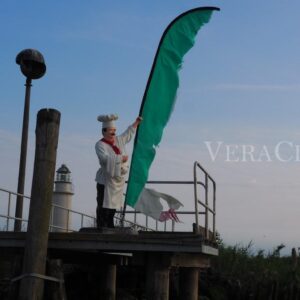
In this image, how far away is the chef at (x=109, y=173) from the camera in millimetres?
10797

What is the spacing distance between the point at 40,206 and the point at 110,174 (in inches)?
55.8

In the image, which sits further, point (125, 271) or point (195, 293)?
point (125, 271)

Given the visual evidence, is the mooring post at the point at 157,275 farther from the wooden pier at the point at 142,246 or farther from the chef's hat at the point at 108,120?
the chef's hat at the point at 108,120

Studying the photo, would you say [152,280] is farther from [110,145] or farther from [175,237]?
[110,145]

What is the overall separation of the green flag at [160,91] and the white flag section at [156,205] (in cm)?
5

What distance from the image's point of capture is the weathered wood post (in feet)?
31.1

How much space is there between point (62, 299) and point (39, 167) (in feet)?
5.68

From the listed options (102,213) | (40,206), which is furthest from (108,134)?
(40,206)

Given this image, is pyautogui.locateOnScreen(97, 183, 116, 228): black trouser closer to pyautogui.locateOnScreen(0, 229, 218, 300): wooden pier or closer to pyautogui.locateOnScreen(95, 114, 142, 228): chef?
pyautogui.locateOnScreen(95, 114, 142, 228): chef

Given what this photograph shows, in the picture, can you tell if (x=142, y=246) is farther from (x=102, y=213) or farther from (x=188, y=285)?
(x=188, y=285)

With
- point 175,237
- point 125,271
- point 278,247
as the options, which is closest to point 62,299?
point 175,237

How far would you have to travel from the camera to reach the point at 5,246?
10.3 m

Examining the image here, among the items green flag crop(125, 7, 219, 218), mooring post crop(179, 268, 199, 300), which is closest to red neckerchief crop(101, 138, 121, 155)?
green flag crop(125, 7, 219, 218)

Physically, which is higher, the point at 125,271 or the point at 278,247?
the point at 278,247
